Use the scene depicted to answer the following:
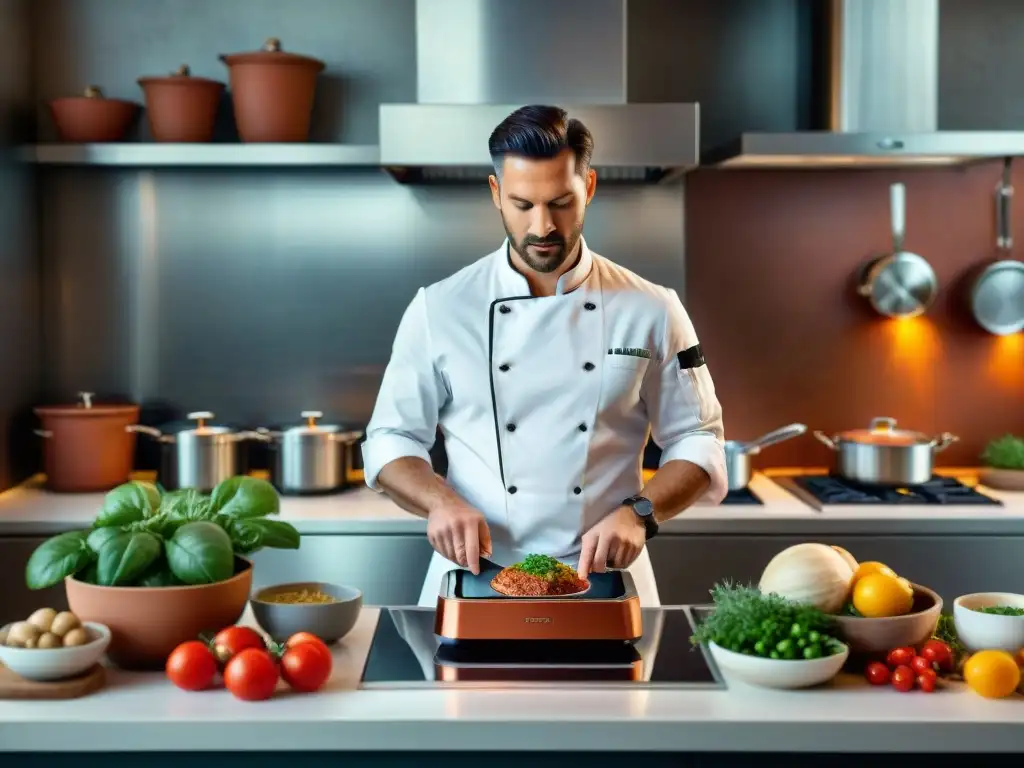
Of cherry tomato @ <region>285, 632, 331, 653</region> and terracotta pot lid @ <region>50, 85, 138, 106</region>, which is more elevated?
terracotta pot lid @ <region>50, 85, 138, 106</region>

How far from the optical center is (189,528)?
1.84m

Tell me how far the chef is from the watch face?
6.7 inches

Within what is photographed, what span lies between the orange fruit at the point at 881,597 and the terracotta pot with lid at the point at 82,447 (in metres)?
2.39

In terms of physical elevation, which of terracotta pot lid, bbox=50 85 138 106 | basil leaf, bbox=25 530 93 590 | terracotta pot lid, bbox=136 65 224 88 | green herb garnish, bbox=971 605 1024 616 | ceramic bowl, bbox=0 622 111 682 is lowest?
ceramic bowl, bbox=0 622 111 682

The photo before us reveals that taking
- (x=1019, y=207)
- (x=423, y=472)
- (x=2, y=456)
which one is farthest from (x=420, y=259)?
(x=1019, y=207)

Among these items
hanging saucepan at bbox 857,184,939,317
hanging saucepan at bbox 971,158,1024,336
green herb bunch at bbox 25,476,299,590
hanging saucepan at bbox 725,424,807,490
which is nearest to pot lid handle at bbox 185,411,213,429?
hanging saucepan at bbox 725,424,807,490

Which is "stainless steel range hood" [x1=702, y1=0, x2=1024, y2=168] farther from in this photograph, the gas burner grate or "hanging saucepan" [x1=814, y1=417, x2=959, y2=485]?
the gas burner grate

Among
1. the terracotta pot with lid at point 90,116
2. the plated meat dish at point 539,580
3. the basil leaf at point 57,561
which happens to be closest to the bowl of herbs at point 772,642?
the plated meat dish at point 539,580

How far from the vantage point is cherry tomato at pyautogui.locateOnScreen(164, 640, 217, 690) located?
5.55 feet

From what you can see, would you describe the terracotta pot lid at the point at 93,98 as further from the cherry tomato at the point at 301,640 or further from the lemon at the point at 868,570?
the lemon at the point at 868,570

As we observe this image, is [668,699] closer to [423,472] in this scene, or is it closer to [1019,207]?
[423,472]

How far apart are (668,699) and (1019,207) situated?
2.75 m

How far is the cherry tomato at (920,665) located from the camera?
5.65ft

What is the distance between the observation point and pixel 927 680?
A: 171cm
